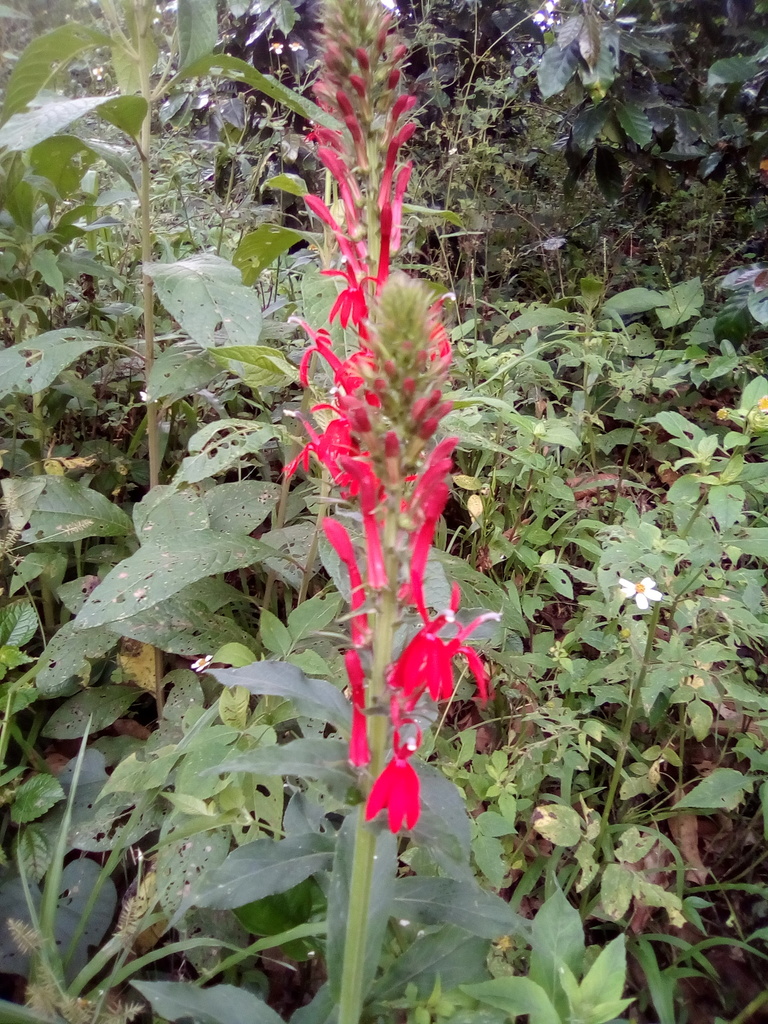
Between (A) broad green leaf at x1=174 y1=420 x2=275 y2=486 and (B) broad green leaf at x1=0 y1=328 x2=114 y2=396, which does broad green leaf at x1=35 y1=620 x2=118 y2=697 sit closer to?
(A) broad green leaf at x1=174 y1=420 x2=275 y2=486

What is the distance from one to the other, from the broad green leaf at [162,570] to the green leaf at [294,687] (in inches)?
18.0

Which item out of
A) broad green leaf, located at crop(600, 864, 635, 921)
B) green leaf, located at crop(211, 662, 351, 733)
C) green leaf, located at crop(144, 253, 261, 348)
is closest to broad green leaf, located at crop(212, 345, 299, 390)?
green leaf, located at crop(144, 253, 261, 348)

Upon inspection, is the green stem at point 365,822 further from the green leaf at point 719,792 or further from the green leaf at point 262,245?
the green leaf at point 262,245

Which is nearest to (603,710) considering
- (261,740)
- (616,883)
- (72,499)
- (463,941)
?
(616,883)

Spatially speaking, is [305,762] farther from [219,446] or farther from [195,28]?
[195,28]

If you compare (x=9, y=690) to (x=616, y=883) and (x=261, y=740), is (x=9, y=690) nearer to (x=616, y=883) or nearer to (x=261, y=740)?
A: (x=261, y=740)

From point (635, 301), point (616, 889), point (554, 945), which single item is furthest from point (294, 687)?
point (635, 301)

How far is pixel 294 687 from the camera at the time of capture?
0.74 meters

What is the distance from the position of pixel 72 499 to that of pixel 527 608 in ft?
3.86

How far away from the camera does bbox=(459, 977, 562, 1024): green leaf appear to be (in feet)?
2.69

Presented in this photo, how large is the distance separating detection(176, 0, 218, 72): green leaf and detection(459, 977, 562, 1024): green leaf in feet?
5.64

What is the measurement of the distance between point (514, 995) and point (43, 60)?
1849mm

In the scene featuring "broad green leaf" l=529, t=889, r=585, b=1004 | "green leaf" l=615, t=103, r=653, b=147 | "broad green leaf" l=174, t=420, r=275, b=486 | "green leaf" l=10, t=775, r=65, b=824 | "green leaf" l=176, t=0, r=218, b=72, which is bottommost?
"green leaf" l=10, t=775, r=65, b=824

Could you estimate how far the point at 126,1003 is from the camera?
112 centimetres
